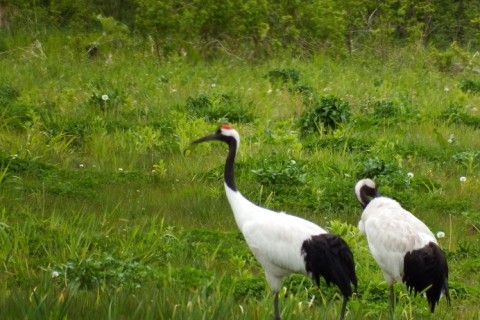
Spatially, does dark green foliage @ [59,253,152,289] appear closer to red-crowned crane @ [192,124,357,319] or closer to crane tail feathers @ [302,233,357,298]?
red-crowned crane @ [192,124,357,319]

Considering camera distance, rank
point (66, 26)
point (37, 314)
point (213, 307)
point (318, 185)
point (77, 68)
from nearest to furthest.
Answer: point (37, 314) → point (213, 307) → point (318, 185) → point (77, 68) → point (66, 26)

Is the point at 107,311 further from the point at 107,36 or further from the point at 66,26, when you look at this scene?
the point at 66,26

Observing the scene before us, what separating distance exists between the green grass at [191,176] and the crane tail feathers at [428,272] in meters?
0.14

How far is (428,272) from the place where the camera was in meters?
5.73

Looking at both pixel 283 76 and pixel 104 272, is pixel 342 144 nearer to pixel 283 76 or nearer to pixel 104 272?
pixel 283 76

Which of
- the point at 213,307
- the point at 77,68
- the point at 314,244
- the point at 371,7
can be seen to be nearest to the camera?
the point at 213,307

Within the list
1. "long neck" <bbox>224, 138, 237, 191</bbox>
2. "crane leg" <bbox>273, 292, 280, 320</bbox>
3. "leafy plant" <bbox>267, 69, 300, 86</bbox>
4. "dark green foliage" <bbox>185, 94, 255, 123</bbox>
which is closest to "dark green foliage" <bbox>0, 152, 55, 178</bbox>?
"long neck" <bbox>224, 138, 237, 191</bbox>

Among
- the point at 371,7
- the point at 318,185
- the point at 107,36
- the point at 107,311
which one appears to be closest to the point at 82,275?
the point at 107,311

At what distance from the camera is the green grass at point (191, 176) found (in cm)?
582

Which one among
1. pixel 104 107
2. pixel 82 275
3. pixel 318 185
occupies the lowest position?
pixel 104 107

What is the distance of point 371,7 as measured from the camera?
20734mm

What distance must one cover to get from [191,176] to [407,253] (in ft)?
12.1

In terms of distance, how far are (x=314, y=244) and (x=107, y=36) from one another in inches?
459

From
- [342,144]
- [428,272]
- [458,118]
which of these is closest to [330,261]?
[428,272]
